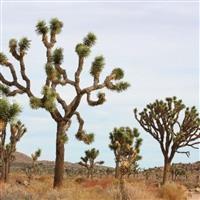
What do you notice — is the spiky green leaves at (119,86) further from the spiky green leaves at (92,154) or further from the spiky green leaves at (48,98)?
the spiky green leaves at (92,154)

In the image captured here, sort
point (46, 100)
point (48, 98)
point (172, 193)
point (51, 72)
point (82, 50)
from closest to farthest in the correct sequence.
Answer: point (48, 98) < point (46, 100) < point (51, 72) < point (82, 50) < point (172, 193)

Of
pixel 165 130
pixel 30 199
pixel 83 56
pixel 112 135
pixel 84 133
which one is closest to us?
pixel 30 199

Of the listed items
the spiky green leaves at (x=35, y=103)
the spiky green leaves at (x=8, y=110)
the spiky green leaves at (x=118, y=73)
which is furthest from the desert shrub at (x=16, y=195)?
the spiky green leaves at (x=118, y=73)

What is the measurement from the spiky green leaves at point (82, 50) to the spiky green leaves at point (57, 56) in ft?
2.50

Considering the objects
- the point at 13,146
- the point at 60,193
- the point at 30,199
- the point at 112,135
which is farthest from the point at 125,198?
the point at 112,135

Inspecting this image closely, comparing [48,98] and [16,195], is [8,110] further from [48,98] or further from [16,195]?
[16,195]

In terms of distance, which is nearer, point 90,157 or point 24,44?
point 24,44

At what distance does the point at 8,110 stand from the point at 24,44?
2790 millimetres

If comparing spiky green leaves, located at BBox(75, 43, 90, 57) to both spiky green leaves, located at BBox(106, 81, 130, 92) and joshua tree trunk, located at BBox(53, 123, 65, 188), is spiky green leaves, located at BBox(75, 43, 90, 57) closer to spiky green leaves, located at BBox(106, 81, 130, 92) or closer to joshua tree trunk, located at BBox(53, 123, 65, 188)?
spiky green leaves, located at BBox(106, 81, 130, 92)

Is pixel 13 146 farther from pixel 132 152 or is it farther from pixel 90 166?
pixel 90 166

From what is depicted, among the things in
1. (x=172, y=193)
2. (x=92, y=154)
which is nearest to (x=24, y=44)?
A: (x=172, y=193)

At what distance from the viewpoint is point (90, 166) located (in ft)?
156

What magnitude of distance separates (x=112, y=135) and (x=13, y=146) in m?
9.11

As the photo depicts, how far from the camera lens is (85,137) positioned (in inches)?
831
